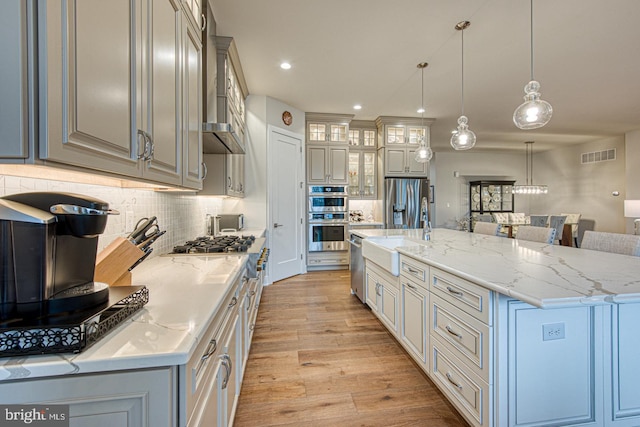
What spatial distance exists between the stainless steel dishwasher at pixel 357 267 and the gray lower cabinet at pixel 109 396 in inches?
111

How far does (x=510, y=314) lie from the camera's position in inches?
49.6

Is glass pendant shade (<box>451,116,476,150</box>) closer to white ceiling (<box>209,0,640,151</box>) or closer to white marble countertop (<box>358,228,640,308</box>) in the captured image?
white ceiling (<box>209,0,640,151</box>)

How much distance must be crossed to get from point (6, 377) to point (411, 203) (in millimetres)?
5374

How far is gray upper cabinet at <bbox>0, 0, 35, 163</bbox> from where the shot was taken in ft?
1.92

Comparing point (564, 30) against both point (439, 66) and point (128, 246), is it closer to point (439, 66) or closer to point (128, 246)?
point (439, 66)

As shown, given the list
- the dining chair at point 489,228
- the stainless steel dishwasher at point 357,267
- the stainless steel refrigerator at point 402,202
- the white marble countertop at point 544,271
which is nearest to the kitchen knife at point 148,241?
the white marble countertop at point 544,271

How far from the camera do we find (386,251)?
7.98 feet

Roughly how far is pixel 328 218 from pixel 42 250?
179 inches

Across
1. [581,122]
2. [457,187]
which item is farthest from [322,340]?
[457,187]

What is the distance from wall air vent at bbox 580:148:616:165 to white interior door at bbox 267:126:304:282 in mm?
7533

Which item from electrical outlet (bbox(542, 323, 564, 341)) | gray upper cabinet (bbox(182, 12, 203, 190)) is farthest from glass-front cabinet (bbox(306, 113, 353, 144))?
electrical outlet (bbox(542, 323, 564, 341))

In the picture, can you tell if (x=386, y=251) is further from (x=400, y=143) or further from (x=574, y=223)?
(x=574, y=223)

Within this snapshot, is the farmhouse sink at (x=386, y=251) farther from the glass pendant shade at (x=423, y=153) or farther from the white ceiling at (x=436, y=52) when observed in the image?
the white ceiling at (x=436, y=52)

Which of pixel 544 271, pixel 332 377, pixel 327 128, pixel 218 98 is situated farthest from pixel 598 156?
pixel 218 98
